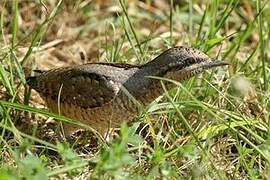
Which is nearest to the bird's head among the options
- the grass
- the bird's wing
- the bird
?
the bird

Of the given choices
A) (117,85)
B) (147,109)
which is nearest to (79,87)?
(117,85)

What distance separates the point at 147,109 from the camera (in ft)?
12.9

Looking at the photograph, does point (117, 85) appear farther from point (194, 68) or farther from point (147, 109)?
point (194, 68)

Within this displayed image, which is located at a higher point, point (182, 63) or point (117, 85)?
point (182, 63)

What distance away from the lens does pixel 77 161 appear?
10.00ft

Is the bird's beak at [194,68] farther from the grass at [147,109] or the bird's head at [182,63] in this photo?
the grass at [147,109]

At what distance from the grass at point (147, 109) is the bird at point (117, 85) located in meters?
0.10

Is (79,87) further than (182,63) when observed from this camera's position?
Yes

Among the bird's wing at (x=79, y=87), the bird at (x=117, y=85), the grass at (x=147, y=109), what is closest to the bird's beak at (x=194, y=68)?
the bird at (x=117, y=85)

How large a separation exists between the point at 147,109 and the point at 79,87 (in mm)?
350

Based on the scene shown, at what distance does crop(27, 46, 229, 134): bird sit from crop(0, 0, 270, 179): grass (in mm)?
100

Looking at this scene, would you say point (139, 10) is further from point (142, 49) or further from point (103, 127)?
point (103, 127)

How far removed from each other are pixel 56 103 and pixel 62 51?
1.40m

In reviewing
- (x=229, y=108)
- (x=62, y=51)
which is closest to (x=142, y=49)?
(x=229, y=108)
